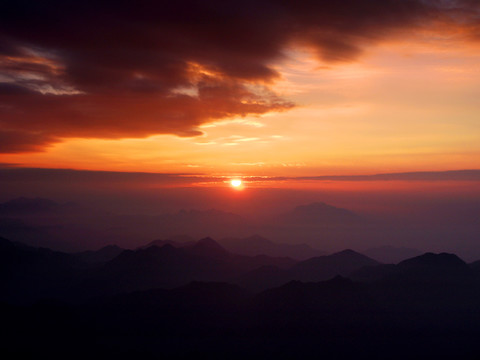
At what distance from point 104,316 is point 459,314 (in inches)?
4911

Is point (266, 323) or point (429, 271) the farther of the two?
point (429, 271)

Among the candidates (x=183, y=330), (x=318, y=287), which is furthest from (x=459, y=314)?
(x=183, y=330)

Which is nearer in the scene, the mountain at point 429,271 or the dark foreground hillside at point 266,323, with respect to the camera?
the dark foreground hillside at point 266,323

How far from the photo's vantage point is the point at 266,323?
144m

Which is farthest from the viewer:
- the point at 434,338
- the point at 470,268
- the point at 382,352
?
the point at 470,268

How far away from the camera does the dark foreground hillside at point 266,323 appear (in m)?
123

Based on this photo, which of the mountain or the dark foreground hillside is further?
the mountain

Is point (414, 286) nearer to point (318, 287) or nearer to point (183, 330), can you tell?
point (318, 287)

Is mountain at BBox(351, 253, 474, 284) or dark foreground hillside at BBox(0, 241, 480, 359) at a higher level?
mountain at BBox(351, 253, 474, 284)

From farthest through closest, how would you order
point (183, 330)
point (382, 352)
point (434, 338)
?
point (183, 330), point (434, 338), point (382, 352)

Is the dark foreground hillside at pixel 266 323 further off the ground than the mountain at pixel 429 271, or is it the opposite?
the mountain at pixel 429 271

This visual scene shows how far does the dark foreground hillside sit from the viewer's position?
404 feet

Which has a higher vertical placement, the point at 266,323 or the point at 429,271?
the point at 429,271

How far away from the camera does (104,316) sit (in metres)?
147
